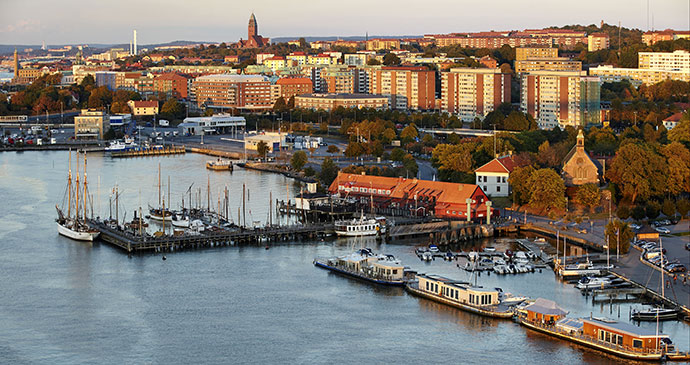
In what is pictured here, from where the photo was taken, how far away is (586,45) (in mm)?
46344

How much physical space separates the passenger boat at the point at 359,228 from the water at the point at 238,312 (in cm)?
31

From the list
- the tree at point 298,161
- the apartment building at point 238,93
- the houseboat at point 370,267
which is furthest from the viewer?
the apartment building at point 238,93

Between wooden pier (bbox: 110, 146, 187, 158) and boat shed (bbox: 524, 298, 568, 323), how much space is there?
15.5 m

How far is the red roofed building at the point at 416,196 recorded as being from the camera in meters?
14.3

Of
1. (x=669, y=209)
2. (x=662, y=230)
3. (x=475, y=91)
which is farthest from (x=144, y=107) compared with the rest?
(x=662, y=230)

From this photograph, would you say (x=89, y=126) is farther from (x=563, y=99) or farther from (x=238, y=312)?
(x=238, y=312)

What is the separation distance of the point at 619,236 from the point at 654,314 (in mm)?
2688

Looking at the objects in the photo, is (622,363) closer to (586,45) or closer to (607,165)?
(607,165)

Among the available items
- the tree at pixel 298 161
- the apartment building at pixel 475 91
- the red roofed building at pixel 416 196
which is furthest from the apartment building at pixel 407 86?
the red roofed building at pixel 416 196

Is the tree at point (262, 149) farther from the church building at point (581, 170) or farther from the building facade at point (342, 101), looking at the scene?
the building facade at point (342, 101)

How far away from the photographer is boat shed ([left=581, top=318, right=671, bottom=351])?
871 cm

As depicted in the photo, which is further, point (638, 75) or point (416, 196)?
point (638, 75)

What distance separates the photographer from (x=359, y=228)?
44.6 ft

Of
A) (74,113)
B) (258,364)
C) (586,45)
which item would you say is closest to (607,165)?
(258,364)
